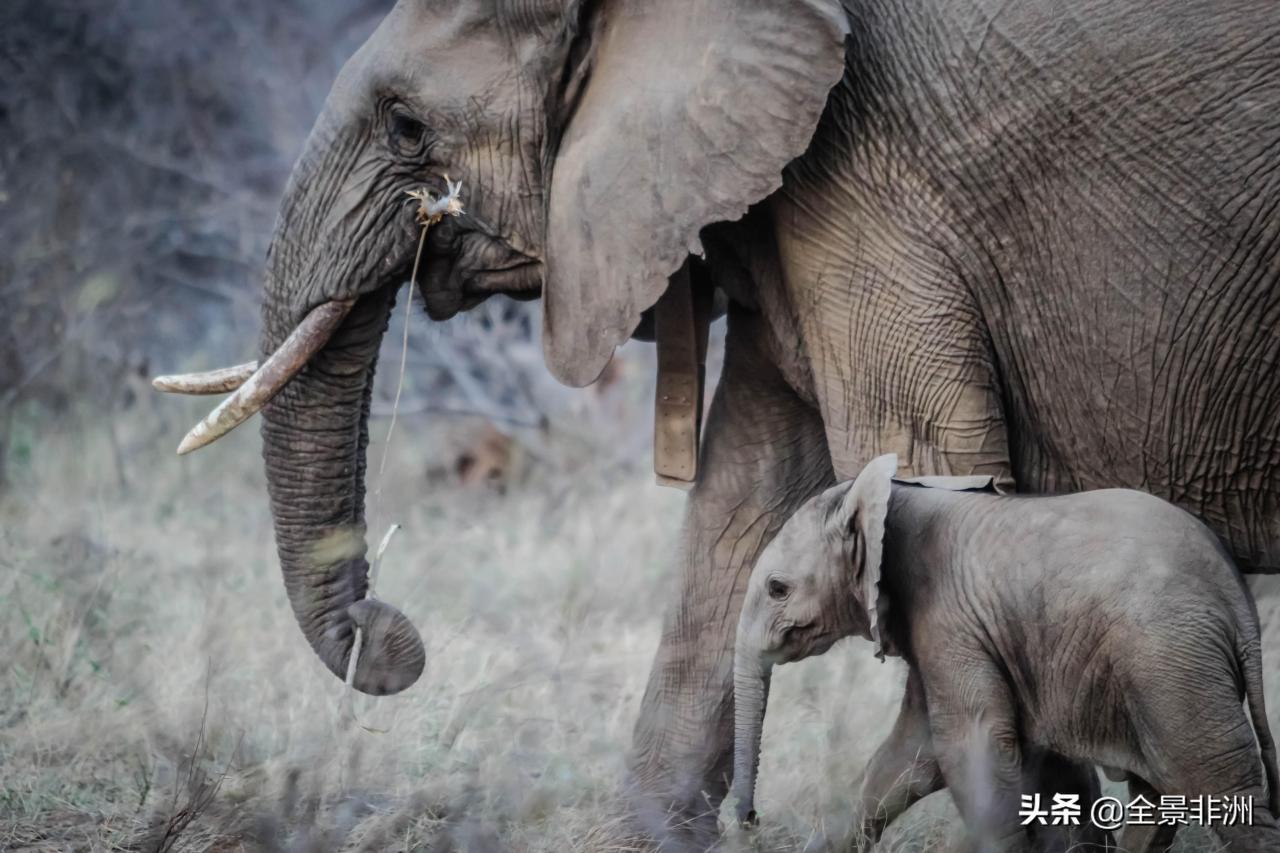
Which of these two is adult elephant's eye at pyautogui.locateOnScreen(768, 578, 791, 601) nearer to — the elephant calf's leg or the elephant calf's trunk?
the elephant calf's trunk

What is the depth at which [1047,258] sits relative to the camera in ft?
12.7

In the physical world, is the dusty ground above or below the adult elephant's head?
below

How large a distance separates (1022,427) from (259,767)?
204 cm

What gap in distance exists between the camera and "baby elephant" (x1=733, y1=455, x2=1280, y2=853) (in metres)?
3.53

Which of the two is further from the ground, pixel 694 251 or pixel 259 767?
pixel 694 251

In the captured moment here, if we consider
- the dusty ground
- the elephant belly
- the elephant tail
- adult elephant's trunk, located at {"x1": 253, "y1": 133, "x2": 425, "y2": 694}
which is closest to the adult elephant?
the elephant belly

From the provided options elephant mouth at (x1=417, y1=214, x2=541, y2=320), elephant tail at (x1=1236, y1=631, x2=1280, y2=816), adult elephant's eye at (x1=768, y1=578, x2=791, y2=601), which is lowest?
elephant tail at (x1=1236, y1=631, x2=1280, y2=816)

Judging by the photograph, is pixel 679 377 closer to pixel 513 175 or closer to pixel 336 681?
pixel 513 175

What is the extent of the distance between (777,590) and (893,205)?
2.85 ft

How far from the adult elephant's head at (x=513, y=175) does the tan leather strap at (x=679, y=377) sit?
0.35m

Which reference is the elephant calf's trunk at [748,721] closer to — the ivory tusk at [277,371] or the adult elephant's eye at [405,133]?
the ivory tusk at [277,371]

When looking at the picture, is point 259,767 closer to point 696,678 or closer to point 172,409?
point 696,678

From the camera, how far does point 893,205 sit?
3.89 m

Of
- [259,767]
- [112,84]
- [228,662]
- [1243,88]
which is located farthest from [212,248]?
[1243,88]
